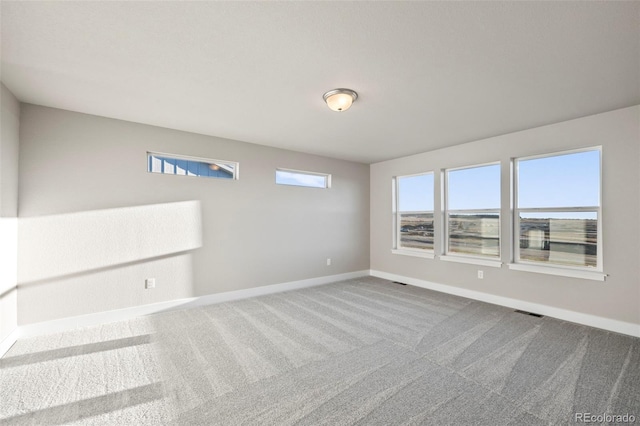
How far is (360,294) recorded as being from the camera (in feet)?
14.8

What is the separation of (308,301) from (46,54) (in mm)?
3765

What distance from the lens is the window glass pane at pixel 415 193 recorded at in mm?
5117

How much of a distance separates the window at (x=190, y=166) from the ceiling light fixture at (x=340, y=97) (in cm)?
220

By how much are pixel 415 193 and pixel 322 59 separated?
3798 millimetres

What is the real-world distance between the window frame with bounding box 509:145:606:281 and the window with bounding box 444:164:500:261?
230 millimetres

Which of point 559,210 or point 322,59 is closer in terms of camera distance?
point 322,59

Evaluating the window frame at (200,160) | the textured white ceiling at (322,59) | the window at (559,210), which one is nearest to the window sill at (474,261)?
the window at (559,210)

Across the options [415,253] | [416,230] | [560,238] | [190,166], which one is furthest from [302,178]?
[560,238]

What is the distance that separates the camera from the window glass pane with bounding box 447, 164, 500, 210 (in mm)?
4223

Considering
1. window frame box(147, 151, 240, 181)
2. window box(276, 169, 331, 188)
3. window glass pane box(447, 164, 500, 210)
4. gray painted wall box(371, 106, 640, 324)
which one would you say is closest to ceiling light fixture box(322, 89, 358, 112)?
window frame box(147, 151, 240, 181)

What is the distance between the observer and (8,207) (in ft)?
8.77
